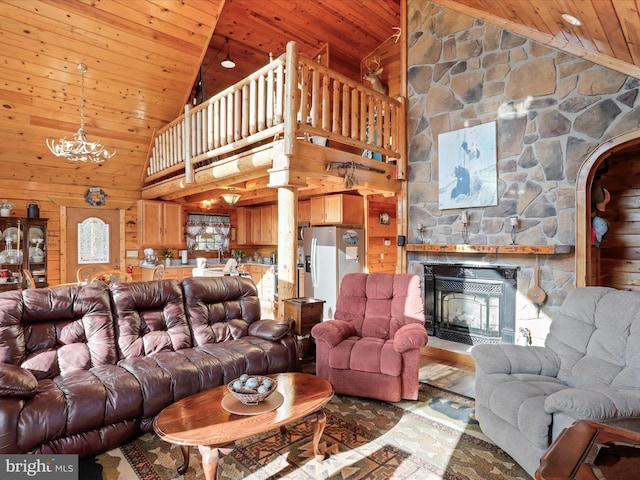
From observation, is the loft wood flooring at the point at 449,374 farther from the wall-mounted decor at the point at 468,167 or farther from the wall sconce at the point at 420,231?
the wall-mounted decor at the point at 468,167

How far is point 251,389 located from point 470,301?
3.24 m

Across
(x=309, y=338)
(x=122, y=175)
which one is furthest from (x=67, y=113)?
(x=309, y=338)

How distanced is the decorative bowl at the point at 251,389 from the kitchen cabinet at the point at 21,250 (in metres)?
Answer: 4.97

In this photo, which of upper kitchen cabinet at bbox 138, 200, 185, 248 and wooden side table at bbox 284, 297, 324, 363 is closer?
wooden side table at bbox 284, 297, 324, 363

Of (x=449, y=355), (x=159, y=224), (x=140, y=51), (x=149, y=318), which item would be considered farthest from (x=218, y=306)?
(x=159, y=224)

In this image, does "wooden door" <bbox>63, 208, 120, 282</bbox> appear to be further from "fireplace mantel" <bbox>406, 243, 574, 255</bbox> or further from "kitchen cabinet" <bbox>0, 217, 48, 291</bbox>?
"fireplace mantel" <bbox>406, 243, 574, 255</bbox>

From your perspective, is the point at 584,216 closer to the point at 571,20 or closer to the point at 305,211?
the point at 571,20

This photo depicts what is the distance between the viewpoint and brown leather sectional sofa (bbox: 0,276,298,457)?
216cm

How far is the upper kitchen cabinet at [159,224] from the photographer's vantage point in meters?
7.02

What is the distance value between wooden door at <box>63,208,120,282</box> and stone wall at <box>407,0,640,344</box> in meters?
5.35

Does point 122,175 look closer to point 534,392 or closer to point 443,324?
point 443,324

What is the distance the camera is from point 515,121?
4152 millimetres

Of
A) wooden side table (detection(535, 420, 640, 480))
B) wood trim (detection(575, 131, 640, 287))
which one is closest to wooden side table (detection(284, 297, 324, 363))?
wood trim (detection(575, 131, 640, 287))

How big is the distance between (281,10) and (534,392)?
599 centimetres
